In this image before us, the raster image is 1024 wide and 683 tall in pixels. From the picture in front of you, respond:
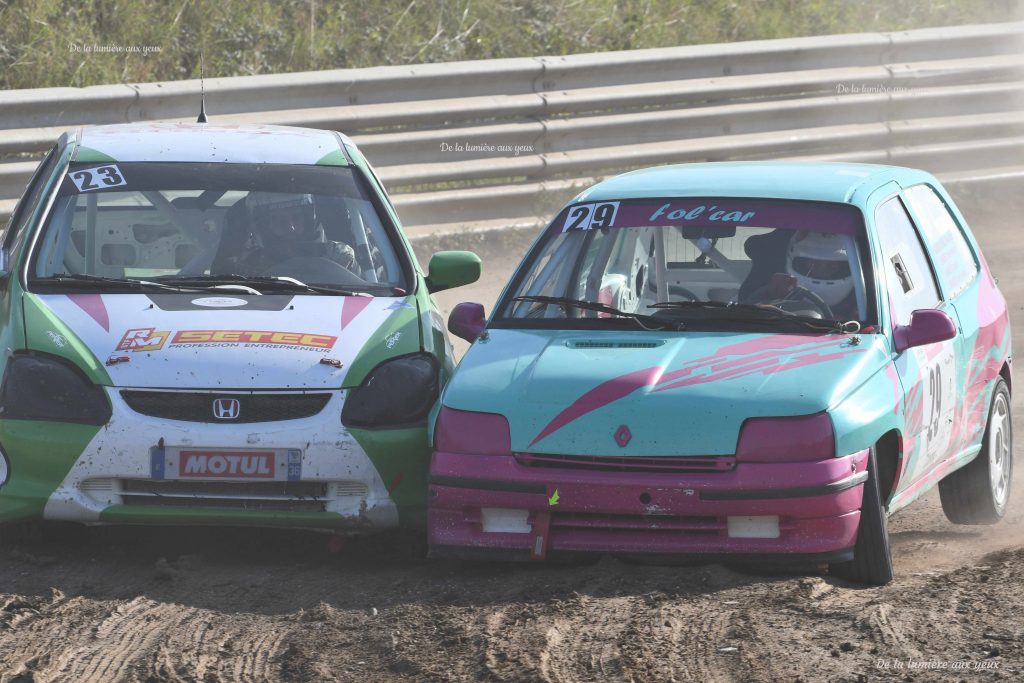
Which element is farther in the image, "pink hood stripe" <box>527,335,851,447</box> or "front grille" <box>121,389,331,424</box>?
"front grille" <box>121,389,331,424</box>

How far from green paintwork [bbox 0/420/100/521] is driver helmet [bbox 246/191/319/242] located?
1560 mm

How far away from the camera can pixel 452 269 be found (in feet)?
23.7

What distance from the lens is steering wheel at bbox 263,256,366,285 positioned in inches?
276

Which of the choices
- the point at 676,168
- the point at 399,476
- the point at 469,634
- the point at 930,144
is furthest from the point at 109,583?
the point at 930,144

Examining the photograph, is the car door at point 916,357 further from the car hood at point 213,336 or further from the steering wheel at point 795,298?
the car hood at point 213,336

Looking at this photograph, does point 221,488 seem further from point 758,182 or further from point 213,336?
point 758,182

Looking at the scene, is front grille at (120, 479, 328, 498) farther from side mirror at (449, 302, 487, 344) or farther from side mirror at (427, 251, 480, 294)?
side mirror at (427, 251, 480, 294)

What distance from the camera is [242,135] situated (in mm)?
7703

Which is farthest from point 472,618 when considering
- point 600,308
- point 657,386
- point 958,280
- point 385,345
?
point 958,280

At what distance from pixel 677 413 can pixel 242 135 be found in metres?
3.10

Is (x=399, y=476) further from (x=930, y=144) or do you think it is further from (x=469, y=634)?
(x=930, y=144)

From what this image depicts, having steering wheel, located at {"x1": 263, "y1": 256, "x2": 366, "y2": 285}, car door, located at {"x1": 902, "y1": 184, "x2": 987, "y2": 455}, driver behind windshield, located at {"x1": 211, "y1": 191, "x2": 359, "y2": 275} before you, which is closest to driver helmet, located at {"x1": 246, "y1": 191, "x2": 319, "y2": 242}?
driver behind windshield, located at {"x1": 211, "y1": 191, "x2": 359, "y2": 275}

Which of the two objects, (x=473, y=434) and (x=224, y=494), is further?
(x=224, y=494)

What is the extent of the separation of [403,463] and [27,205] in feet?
7.66
